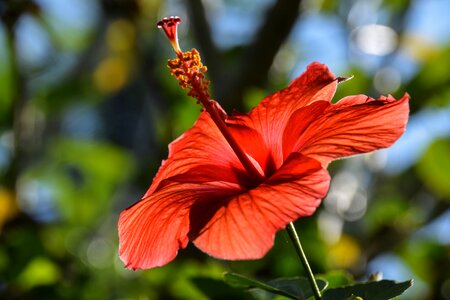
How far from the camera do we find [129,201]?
353 cm

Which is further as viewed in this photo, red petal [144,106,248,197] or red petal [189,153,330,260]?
red petal [144,106,248,197]

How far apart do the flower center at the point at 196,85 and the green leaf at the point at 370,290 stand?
25 centimetres

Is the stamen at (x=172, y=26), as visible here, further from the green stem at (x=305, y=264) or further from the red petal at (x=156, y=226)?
the green stem at (x=305, y=264)

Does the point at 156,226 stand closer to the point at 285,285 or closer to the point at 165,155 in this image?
the point at 285,285

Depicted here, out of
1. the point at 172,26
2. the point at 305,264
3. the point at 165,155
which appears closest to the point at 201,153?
the point at 172,26

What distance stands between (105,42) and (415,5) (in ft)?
4.28

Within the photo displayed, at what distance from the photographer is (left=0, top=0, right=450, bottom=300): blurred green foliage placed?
2.03m

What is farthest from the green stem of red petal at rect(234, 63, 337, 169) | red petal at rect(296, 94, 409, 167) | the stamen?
the stamen

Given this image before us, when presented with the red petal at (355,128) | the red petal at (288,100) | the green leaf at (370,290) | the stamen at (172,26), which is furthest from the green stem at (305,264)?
the stamen at (172,26)

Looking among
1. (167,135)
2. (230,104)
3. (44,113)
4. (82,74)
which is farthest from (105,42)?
Result: (230,104)

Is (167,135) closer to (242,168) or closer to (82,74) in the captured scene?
(82,74)

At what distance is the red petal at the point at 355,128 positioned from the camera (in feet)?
3.43

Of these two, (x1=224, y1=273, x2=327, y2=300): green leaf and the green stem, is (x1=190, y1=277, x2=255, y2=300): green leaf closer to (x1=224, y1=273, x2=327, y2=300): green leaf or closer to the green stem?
(x1=224, y1=273, x2=327, y2=300): green leaf

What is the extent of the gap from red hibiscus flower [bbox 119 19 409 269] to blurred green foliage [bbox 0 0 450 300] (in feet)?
1.51
